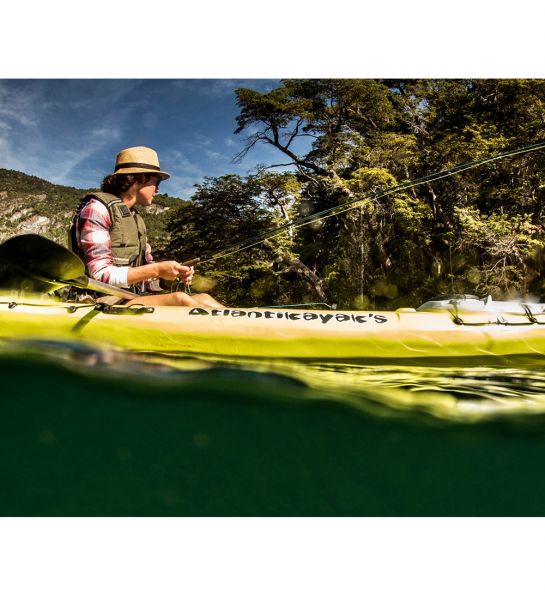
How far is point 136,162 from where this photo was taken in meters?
1.29

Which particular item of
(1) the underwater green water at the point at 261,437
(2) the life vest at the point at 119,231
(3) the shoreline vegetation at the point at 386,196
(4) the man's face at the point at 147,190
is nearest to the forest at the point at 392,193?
(3) the shoreline vegetation at the point at 386,196

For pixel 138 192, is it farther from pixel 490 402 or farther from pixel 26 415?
pixel 490 402

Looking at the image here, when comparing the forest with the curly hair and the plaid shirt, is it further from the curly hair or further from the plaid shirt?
the plaid shirt

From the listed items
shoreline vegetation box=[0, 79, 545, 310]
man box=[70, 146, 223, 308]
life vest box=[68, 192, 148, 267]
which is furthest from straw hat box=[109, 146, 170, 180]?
shoreline vegetation box=[0, 79, 545, 310]

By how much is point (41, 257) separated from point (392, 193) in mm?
3983

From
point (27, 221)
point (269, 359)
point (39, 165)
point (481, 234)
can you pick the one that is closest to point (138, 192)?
point (269, 359)

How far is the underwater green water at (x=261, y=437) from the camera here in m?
0.87

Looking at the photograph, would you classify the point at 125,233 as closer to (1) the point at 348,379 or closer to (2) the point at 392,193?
(1) the point at 348,379

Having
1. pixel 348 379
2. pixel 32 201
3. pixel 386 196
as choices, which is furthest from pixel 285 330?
pixel 386 196

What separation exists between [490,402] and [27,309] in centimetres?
100

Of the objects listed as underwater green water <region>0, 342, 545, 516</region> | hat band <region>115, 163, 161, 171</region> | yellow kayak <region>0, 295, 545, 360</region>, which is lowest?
underwater green water <region>0, 342, 545, 516</region>

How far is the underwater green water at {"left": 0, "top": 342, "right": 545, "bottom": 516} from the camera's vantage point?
0.87 meters

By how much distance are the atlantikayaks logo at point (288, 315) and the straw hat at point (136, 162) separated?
46cm

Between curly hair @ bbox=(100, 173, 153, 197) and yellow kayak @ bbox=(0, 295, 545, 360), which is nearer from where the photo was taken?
yellow kayak @ bbox=(0, 295, 545, 360)
